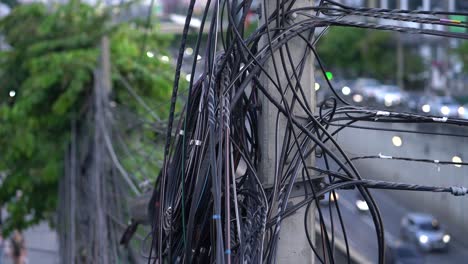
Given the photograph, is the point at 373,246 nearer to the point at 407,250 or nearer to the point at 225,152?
the point at 407,250

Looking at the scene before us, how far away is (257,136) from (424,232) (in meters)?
23.3

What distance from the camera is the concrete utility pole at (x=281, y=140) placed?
5023mm

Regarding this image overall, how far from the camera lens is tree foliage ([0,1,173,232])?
1284 centimetres

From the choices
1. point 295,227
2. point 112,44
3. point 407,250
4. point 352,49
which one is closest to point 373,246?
point 407,250

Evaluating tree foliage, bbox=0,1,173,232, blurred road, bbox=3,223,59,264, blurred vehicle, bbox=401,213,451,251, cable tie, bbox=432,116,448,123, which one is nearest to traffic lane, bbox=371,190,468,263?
blurred vehicle, bbox=401,213,451,251

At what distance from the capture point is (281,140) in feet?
16.6

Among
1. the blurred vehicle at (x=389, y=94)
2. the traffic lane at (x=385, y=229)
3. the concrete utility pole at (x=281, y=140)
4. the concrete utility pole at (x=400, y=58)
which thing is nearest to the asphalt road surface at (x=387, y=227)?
the traffic lane at (x=385, y=229)

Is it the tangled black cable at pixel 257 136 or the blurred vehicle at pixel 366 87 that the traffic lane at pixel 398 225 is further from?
the tangled black cable at pixel 257 136

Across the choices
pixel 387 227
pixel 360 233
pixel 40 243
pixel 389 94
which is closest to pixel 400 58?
pixel 389 94

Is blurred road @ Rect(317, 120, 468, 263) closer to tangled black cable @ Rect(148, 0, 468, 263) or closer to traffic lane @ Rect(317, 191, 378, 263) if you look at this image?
traffic lane @ Rect(317, 191, 378, 263)

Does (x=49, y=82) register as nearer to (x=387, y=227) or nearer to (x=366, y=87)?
(x=387, y=227)

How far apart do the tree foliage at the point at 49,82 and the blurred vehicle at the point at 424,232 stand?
14522 mm

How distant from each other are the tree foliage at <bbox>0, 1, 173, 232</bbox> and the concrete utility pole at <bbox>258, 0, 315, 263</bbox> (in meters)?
7.62

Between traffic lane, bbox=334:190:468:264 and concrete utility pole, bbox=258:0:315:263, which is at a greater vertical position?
concrete utility pole, bbox=258:0:315:263
